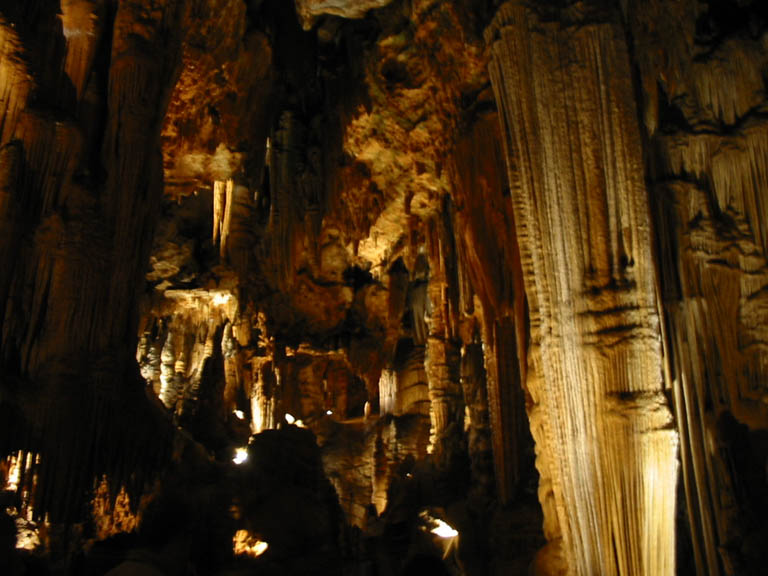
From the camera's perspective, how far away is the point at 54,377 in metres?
5.72

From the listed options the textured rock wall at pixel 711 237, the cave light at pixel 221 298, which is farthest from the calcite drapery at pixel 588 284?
the cave light at pixel 221 298

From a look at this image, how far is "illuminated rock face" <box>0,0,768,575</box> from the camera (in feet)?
16.4

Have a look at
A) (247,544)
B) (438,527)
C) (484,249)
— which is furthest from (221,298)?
(484,249)

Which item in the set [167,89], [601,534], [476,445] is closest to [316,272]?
[476,445]

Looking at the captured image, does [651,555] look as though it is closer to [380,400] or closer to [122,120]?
[122,120]

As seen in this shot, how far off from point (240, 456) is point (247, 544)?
202cm

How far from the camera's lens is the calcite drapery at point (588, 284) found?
14.8 feet

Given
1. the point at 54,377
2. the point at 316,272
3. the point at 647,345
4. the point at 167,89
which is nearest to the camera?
the point at 647,345

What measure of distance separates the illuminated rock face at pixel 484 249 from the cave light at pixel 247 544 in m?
0.02

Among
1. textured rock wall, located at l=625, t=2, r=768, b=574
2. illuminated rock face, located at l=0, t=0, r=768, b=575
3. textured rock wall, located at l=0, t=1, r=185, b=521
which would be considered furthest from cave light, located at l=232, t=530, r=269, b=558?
textured rock wall, located at l=625, t=2, r=768, b=574

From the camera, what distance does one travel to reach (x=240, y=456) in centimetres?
1074

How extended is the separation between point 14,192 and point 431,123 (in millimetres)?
5239

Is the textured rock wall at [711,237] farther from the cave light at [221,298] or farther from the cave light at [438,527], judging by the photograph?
the cave light at [221,298]

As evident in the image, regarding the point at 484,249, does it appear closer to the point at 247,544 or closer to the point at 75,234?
the point at 75,234
